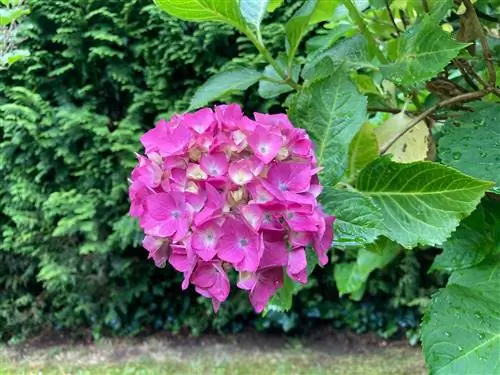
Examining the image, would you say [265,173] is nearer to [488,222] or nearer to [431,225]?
[431,225]

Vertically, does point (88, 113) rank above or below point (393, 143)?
below

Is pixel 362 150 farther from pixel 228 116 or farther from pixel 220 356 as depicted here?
pixel 220 356

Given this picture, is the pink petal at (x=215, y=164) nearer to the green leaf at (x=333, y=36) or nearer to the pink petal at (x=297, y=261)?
the pink petal at (x=297, y=261)

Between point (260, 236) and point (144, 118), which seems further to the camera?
point (144, 118)

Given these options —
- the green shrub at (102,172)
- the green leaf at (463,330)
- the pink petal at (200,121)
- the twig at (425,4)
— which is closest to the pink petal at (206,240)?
the pink petal at (200,121)

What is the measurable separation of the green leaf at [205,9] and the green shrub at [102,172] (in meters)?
3.05

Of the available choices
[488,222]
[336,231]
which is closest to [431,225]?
[336,231]

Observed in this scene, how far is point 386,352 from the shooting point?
13.1ft

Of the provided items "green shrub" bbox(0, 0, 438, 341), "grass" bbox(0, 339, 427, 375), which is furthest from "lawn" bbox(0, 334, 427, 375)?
"green shrub" bbox(0, 0, 438, 341)

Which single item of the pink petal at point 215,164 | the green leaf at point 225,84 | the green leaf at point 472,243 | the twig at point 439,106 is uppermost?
the pink petal at point 215,164

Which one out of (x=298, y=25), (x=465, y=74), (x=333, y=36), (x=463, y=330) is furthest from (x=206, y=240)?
(x=333, y=36)

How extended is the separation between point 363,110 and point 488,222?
0.25 metres


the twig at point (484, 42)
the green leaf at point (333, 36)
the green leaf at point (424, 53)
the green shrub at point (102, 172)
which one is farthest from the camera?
the green shrub at point (102, 172)

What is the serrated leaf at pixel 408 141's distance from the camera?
2.76 ft
